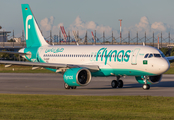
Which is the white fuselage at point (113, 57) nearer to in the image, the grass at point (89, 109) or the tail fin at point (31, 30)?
the tail fin at point (31, 30)

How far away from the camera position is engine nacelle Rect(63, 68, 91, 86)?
101 ft

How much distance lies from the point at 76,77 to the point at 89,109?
12580 mm

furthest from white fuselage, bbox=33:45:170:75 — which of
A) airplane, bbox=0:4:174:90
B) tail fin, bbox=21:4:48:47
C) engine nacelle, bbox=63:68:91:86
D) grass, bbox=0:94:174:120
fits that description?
grass, bbox=0:94:174:120

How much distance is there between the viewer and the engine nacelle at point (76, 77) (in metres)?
→ 30.7

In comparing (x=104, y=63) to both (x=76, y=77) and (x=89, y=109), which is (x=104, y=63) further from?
(x=89, y=109)

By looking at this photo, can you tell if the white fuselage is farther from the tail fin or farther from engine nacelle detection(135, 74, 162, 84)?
the tail fin

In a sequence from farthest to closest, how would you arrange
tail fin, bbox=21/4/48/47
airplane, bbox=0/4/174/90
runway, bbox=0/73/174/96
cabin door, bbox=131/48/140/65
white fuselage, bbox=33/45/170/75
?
tail fin, bbox=21/4/48/47, cabin door, bbox=131/48/140/65, airplane, bbox=0/4/174/90, white fuselage, bbox=33/45/170/75, runway, bbox=0/73/174/96

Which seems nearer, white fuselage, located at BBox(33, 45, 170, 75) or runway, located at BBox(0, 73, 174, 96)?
runway, located at BBox(0, 73, 174, 96)

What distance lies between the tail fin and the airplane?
→ 2.15 m

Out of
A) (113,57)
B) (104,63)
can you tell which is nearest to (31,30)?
(104,63)

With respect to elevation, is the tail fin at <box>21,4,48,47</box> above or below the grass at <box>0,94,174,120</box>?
above

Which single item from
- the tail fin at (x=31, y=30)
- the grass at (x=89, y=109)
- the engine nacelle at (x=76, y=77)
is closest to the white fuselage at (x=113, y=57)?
the engine nacelle at (x=76, y=77)

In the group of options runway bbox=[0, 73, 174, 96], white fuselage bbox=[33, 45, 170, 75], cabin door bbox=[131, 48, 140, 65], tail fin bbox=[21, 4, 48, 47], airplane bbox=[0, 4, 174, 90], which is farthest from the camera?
tail fin bbox=[21, 4, 48, 47]

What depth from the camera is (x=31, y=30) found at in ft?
133
